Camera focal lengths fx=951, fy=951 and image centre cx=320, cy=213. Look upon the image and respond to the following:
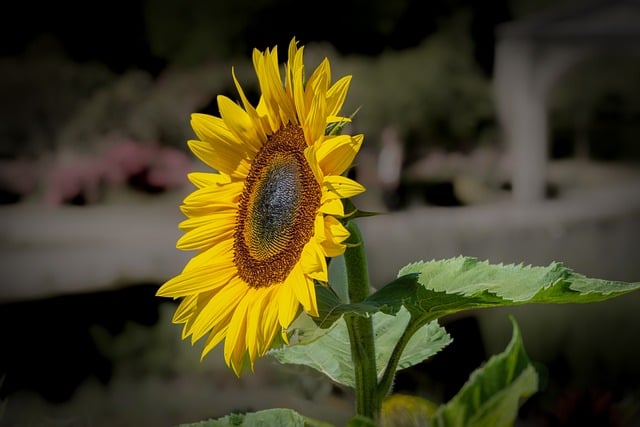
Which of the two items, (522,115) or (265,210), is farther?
(522,115)

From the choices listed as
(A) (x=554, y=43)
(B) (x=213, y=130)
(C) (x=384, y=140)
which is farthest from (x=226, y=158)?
(C) (x=384, y=140)

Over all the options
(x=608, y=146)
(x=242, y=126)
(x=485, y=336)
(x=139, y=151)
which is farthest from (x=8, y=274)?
(x=608, y=146)

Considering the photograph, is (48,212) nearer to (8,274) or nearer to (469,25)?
(8,274)

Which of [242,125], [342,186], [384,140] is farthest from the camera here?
[384,140]

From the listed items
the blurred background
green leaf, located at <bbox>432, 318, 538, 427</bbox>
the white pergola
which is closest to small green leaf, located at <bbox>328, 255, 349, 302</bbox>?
green leaf, located at <bbox>432, 318, 538, 427</bbox>

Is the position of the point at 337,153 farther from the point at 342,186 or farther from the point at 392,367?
the point at 392,367

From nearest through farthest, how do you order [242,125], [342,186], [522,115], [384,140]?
[342,186] → [242,125] → [522,115] → [384,140]
